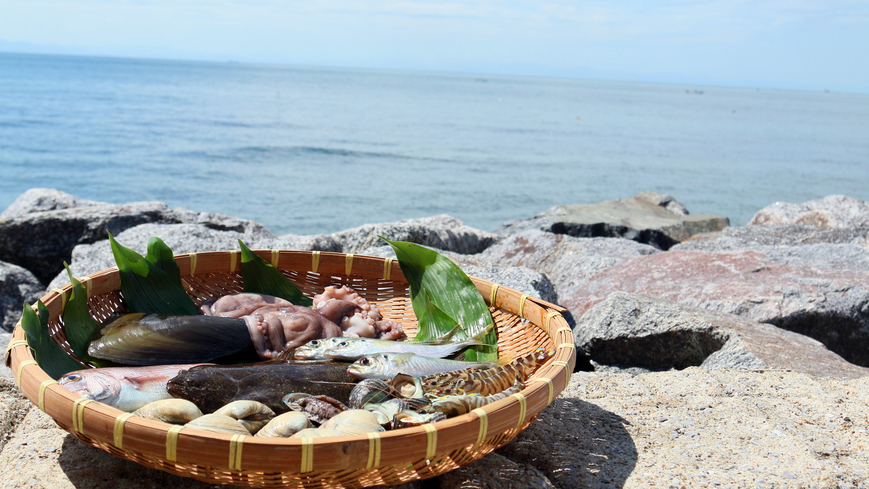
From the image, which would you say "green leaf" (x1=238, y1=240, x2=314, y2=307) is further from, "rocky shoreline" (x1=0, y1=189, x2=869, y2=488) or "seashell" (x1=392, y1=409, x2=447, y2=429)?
"seashell" (x1=392, y1=409, x2=447, y2=429)

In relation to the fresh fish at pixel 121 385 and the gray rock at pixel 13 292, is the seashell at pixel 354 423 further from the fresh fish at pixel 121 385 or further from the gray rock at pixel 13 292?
the gray rock at pixel 13 292

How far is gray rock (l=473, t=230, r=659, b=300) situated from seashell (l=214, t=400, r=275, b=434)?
293cm

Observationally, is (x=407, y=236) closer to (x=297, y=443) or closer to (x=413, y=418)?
(x=413, y=418)

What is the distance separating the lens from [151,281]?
9.10 ft

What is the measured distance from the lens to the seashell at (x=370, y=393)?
193 centimetres

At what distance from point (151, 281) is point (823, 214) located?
9.14 meters

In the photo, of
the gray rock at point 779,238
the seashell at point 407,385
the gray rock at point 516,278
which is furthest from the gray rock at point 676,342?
the gray rock at point 779,238

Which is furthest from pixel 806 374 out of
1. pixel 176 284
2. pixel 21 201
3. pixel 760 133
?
pixel 760 133

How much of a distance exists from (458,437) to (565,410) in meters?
1.05

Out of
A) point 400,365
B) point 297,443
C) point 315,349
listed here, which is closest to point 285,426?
point 297,443

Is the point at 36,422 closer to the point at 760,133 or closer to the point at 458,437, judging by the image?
the point at 458,437

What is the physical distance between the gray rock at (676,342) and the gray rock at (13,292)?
4.26 meters

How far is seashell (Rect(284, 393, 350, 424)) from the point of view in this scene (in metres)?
1.87

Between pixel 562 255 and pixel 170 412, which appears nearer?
pixel 170 412
